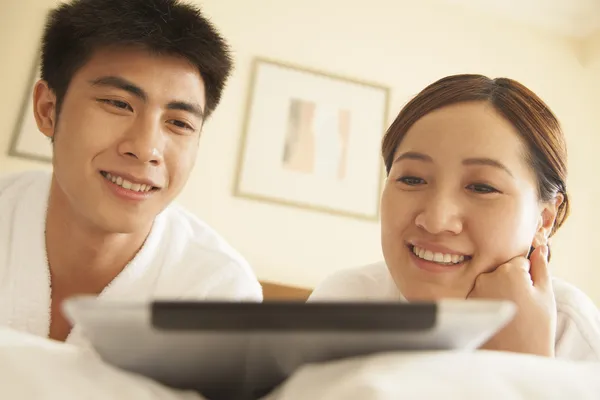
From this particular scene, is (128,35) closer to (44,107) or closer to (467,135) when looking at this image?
(44,107)

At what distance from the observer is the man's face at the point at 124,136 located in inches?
41.1

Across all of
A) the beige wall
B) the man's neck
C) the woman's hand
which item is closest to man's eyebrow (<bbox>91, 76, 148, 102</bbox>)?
the man's neck

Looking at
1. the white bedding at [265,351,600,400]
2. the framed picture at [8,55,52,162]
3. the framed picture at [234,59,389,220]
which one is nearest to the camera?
the white bedding at [265,351,600,400]

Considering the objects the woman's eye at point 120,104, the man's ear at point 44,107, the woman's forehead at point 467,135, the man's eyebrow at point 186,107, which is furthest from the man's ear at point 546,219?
the man's ear at point 44,107

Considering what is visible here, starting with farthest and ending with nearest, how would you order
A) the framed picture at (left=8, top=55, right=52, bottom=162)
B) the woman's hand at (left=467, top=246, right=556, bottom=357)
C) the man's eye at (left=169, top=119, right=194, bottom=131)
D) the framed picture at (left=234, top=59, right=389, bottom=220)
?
1. the framed picture at (left=234, top=59, right=389, bottom=220)
2. the framed picture at (left=8, top=55, right=52, bottom=162)
3. the man's eye at (left=169, top=119, right=194, bottom=131)
4. the woman's hand at (left=467, top=246, right=556, bottom=357)

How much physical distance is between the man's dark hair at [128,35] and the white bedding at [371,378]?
2.62 ft

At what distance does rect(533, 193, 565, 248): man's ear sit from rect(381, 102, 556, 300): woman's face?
6cm

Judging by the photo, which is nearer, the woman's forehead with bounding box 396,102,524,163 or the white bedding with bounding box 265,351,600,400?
the white bedding with bounding box 265,351,600,400

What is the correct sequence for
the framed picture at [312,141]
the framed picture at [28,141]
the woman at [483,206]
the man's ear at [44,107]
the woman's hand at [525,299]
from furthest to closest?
the framed picture at [312,141]
the framed picture at [28,141]
the man's ear at [44,107]
the woman at [483,206]
the woman's hand at [525,299]

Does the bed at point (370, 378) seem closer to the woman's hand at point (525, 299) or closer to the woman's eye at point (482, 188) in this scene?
the woman's hand at point (525, 299)

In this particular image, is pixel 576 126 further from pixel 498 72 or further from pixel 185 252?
pixel 185 252

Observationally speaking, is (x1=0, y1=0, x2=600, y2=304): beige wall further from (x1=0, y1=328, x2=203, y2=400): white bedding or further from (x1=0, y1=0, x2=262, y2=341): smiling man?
(x1=0, y1=328, x2=203, y2=400): white bedding

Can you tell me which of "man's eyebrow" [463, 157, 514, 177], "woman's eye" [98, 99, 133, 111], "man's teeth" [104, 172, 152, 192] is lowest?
"man's teeth" [104, 172, 152, 192]

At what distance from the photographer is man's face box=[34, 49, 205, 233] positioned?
1.04 meters
